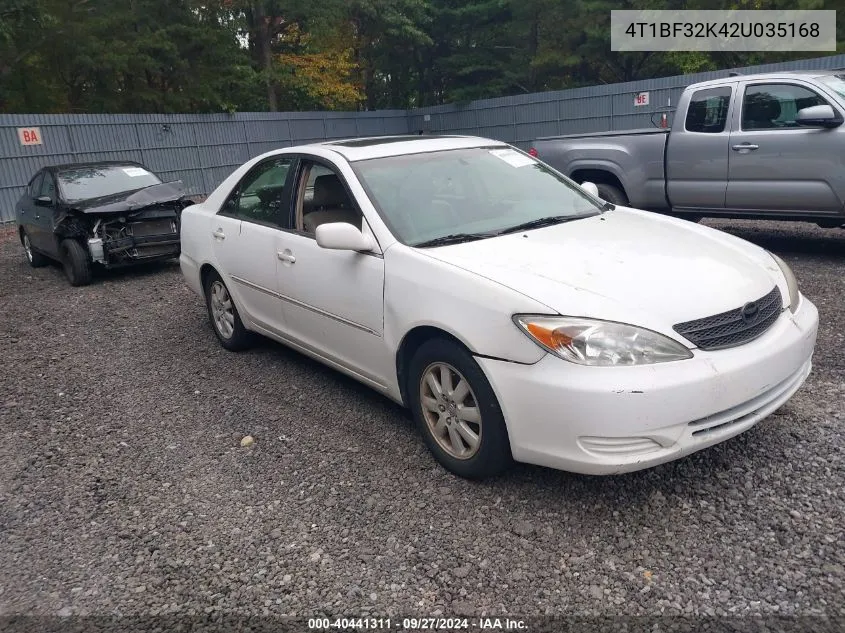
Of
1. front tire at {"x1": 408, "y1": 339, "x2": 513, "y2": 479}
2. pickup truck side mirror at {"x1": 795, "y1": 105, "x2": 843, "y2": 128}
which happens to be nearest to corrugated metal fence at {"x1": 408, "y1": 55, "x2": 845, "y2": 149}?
pickup truck side mirror at {"x1": 795, "y1": 105, "x2": 843, "y2": 128}

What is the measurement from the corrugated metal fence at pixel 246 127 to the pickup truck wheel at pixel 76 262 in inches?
357

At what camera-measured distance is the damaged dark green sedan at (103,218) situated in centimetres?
851

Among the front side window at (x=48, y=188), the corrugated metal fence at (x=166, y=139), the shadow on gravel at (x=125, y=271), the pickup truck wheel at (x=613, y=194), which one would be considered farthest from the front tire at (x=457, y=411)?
the corrugated metal fence at (x=166, y=139)

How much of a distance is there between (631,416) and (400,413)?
1.78 m

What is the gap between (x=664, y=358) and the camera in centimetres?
271

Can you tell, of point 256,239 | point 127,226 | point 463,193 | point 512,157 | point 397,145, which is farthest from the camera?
point 127,226

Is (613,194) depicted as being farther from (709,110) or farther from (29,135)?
(29,135)

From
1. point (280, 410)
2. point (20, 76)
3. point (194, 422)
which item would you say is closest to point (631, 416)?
point (280, 410)

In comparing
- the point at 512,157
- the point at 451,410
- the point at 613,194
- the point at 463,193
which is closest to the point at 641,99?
the point at 613,194

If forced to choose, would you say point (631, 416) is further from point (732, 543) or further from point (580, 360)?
point (732, 543)

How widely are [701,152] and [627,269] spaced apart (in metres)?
5.16

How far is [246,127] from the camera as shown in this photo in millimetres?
21391

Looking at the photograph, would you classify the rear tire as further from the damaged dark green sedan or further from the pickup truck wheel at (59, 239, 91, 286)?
the pickup truck wheel at (59, 239, 91, 286)

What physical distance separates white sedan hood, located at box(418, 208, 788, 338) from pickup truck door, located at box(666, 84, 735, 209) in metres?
4.04
